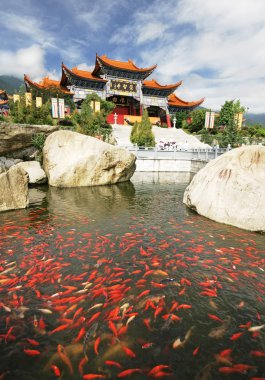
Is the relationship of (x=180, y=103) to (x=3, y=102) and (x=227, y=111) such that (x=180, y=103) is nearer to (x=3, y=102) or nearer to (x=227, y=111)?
(x=227, y=111)

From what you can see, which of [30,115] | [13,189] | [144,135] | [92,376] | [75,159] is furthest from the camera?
[144,135]

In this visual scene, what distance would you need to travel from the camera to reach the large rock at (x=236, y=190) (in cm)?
816

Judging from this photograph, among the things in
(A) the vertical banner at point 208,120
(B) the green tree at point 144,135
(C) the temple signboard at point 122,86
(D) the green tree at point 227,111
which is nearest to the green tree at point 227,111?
(D) the green tree at point 227,111

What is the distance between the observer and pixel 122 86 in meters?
46.8

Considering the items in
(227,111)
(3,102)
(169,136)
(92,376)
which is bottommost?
(92,376)

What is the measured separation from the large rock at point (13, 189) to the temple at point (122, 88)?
32.0 m

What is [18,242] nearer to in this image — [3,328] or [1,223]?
[1,223]

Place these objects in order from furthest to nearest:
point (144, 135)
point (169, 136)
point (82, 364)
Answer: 1. point (169, 136)
2. point (144, 135)
3. point (82, 364)

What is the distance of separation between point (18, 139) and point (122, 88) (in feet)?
115

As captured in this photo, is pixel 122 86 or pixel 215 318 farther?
pixel 122 86

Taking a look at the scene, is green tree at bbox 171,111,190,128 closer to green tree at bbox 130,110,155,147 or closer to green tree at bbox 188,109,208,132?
green tree at bbox 188,109,208,132

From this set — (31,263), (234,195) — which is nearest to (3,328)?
(31,263)

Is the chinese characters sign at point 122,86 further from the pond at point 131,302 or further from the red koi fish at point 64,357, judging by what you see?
the red koi fish at point 64,357

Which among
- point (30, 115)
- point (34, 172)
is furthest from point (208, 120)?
point (34, 172)
